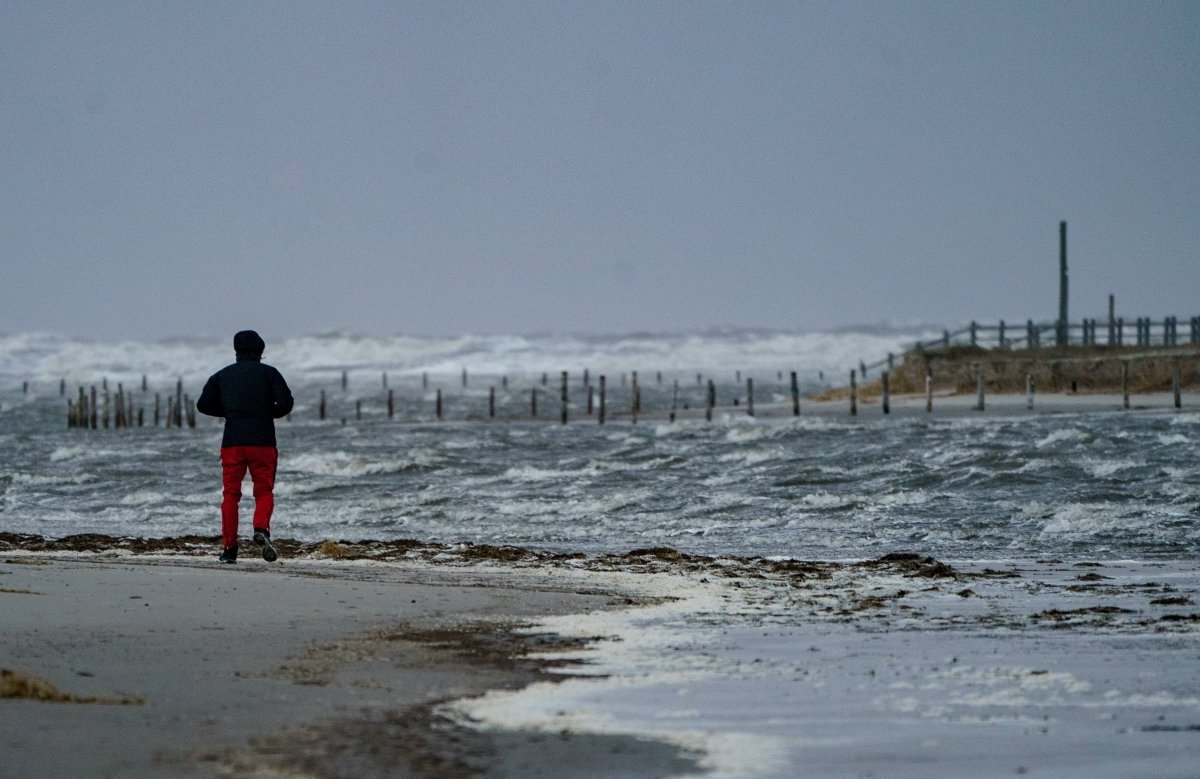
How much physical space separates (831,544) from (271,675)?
10191 mm

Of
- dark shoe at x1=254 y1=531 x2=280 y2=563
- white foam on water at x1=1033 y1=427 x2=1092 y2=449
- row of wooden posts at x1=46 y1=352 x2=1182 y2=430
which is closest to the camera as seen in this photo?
dark shoe at x1=254 y1=531 x2=280 y2=563

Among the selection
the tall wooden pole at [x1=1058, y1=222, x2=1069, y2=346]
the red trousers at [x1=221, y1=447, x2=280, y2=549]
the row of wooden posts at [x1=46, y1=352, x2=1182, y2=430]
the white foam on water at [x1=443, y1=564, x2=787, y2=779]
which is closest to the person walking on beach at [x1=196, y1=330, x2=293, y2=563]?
the red trousers at [x1=221, y1=447, x2=280, y2=549]

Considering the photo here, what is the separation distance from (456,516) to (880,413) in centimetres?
3315

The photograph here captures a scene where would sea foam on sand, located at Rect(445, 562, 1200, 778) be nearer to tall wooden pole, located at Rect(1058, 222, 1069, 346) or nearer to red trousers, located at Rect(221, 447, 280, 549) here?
red trousers, located at Rect(221, 447, 280, 549)

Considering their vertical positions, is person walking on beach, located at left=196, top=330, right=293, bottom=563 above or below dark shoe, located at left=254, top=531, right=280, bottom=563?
above

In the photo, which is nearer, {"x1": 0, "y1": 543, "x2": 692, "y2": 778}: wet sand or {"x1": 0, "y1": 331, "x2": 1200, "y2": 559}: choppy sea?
{"x1": 0, "y1": 543, "x2": 692, "y2": 778}: wet sand

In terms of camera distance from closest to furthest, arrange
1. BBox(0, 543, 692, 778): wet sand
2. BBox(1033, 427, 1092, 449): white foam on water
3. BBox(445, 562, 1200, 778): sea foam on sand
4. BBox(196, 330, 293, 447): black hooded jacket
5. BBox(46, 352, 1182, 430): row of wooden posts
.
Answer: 1. BBox(0, 543, 692, 778): wet sand
2. BBox(445, 562, 1200, 778): sea foam on sand
3. BBox(196, 330, 293, 447): black hooded jacket
4. BBox(1033, 427, 1092, 449): white foam on water
5. BBox(46, 352, 1182, 430): row of wooden posts

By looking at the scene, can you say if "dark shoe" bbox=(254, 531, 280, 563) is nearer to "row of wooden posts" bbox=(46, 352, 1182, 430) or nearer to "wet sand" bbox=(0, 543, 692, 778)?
"wet sand" bbox=(0, 543, 692, 778)

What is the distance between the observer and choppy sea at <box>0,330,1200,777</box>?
17.5 feet

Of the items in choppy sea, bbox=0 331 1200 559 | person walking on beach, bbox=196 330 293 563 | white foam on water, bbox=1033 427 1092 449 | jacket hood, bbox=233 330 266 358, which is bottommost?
choppy sea, bbox=0 331 1200 559

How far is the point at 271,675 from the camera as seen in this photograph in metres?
6.16

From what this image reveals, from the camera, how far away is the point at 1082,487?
20.6m

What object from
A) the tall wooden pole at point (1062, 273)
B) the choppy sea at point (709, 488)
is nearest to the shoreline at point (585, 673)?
the choppy sea at point (709, 488)

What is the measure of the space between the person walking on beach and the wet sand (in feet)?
4.73
